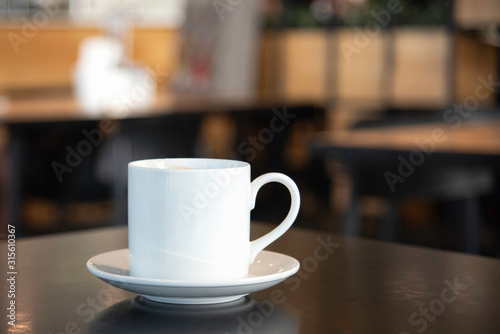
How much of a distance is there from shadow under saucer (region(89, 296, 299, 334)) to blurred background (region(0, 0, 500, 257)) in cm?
127

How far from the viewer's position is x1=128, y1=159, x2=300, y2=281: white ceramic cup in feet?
2.23

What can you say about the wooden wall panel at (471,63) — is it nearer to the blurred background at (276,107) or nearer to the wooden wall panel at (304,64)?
the blurred background at (276,107)

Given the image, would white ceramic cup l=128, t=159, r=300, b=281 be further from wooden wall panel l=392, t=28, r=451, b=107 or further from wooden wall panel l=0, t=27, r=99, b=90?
wooden wall panel l=0, t=27, r=99, b=90

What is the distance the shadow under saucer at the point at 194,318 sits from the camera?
606mm

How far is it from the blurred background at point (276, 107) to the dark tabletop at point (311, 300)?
1.06 meters

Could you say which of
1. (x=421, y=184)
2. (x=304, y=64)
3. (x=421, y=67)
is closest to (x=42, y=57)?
(x=304, y=64)

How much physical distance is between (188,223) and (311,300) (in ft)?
0.40

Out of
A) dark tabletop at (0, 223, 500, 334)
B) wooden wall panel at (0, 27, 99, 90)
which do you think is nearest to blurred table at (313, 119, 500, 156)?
dark tabletop at (0, 223, 500, 334)

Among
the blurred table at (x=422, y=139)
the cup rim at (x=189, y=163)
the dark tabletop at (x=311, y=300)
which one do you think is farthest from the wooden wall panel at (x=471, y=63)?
the cup rim at (x=189, y=163)


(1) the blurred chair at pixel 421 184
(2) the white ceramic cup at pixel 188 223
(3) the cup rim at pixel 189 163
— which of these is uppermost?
(3) the cup rim at pixel 189 163

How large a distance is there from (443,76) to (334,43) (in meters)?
0.86

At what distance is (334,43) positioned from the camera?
5.34 metres

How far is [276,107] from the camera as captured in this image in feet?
12.6

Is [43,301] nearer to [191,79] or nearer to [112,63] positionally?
[112,63]
